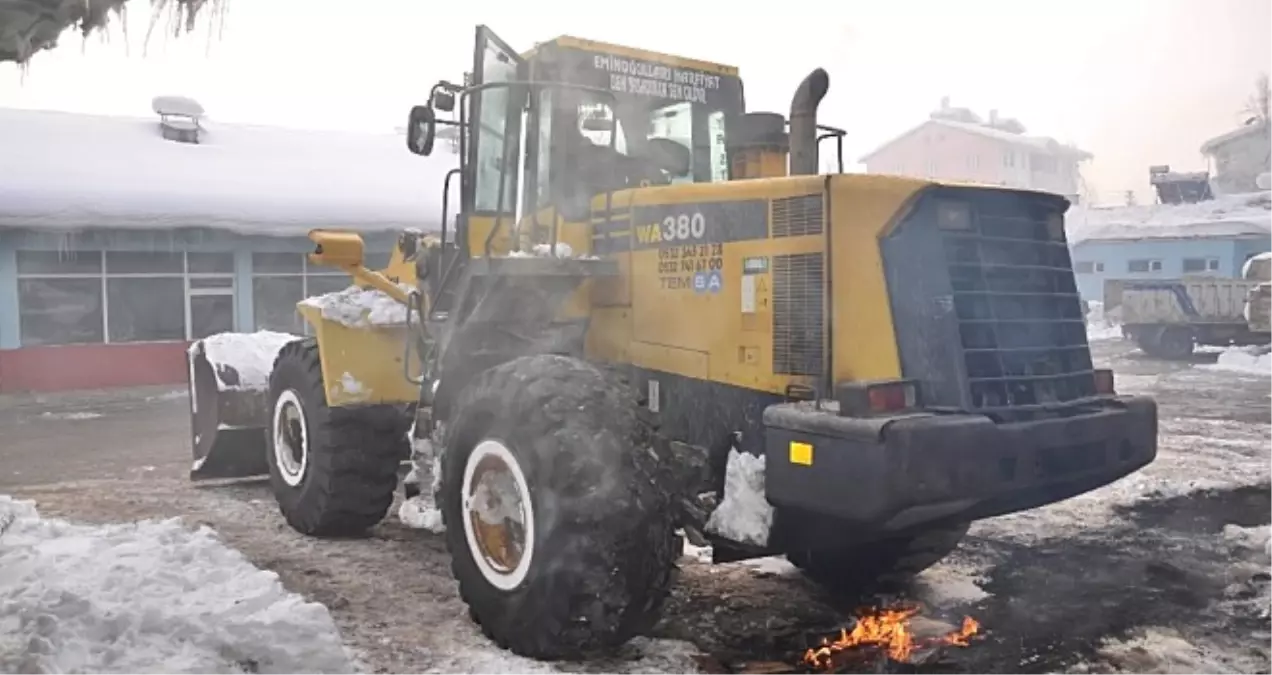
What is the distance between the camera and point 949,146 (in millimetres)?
65875

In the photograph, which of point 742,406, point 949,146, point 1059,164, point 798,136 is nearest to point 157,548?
point 742,406

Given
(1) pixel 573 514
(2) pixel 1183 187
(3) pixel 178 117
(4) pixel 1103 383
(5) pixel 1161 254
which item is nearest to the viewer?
(1) pixel 573 514

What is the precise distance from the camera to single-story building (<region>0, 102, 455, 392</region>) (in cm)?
1977

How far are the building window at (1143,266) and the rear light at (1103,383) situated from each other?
1508 inches

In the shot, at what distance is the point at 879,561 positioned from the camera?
6.30m

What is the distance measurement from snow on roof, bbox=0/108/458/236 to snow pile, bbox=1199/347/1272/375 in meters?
16.0

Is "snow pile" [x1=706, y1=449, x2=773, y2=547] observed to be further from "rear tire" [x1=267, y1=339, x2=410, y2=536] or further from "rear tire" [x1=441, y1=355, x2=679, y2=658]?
"rear tire" [x1=267, y1=339, x2=410, y2=536]

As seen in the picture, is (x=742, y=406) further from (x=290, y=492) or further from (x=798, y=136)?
(x=290, y=492)

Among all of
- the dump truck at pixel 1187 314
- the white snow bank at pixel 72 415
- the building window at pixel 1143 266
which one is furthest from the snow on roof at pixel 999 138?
the white snow bank at pixel 72 415

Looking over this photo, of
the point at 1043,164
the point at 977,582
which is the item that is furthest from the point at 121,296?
the point at 1043,164

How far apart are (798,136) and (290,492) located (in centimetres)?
432

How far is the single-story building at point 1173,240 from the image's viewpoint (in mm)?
37656

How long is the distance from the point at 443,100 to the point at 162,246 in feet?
53.7

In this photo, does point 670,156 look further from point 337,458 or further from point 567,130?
point 337,458
